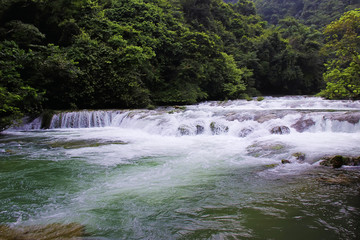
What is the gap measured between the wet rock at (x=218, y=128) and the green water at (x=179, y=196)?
293 centimetres

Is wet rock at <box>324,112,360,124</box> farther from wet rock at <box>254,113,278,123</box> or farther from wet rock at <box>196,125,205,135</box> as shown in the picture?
wet rock at <box>196,125,205,135</box>

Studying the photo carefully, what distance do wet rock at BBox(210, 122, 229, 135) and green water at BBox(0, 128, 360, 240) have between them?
115 inches

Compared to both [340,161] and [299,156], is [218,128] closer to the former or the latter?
[299,156]

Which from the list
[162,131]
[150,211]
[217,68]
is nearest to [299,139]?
[162,131]

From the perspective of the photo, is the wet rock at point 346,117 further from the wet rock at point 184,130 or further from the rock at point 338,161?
the wet rock at point 184,130

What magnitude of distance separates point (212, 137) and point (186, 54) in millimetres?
11559

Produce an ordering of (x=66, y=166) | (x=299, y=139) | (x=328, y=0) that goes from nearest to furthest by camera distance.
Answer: (x=66, y=166)
(x=299, y=139)
(x=328, y=0)

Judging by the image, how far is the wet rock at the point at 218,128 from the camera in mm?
9375

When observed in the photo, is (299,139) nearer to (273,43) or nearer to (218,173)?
(218,173)

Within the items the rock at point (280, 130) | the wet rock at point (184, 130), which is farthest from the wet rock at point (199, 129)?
the rock at point (280, 130)

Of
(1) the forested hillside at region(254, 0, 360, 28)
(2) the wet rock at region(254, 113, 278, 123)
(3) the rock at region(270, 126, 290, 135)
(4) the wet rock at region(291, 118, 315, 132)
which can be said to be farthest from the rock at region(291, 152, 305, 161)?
(1) the forested hillside at region(254, 0, 360, 28)

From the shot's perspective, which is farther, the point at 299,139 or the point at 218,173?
the point at 299,139

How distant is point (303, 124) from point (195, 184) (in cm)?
602

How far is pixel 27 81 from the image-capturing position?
35.8 ft
